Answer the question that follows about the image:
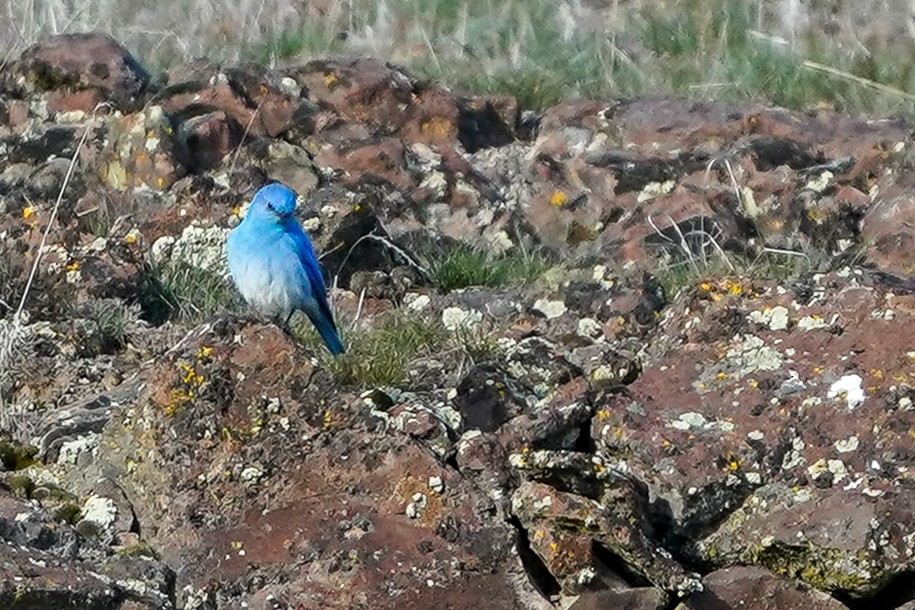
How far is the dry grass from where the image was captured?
8508mm

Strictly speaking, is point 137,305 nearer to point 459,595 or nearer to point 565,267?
point 565,267

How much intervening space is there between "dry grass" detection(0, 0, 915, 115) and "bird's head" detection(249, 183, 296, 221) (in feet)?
8.46

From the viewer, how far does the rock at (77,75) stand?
23.2 feet

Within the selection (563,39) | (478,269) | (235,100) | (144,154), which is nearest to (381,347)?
(478,269)

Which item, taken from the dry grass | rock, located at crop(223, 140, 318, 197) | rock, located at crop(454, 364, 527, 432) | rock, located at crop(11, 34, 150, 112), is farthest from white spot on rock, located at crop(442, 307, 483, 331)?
the dry grass

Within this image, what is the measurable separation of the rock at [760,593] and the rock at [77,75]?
12.7 feet

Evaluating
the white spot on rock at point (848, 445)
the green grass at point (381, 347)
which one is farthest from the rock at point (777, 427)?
the green grass at point (381, 347)

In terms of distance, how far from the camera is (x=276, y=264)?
5488 mm

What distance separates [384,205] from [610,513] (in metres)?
3.00

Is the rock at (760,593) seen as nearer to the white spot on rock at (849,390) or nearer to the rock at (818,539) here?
the rock at (818,539)

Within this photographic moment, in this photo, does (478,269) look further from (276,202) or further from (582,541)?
(582,541)

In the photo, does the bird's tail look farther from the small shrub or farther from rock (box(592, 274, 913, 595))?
rock (box(592, 274, 913, 595))

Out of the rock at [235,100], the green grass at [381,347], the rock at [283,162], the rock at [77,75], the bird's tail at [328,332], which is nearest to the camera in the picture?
the green grass at [381,347]

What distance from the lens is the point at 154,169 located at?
6.40 meters
